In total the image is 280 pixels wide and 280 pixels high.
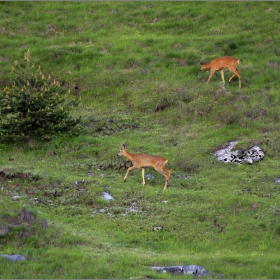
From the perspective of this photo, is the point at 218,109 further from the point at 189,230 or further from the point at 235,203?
the point at 189,230

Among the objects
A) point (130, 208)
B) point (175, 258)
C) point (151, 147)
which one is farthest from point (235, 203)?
point (151, 147)

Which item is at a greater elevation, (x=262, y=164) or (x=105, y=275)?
(x=105, y=275)

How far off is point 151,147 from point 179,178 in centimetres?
263

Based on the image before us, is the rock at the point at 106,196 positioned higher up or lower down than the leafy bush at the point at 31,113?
lower down

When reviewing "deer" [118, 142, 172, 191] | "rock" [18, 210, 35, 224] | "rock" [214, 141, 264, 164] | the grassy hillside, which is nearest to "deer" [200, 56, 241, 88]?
the grassy hillside

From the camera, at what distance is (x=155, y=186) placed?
1906 cm

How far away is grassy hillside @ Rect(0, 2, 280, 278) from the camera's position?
564 inches

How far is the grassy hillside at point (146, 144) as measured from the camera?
14336 mm

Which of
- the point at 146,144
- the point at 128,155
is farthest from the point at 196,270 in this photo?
the point at 146,144

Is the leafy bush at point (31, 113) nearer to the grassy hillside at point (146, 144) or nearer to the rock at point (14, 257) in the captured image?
the grassy hillside at point (146, 144)

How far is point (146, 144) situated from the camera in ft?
73.0

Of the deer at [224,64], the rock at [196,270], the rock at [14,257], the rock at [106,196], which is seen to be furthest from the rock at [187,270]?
the deer at [224,64]

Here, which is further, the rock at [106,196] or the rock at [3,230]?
the rock at [106,196]

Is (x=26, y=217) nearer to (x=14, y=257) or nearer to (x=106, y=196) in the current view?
(x=14, y=257)
